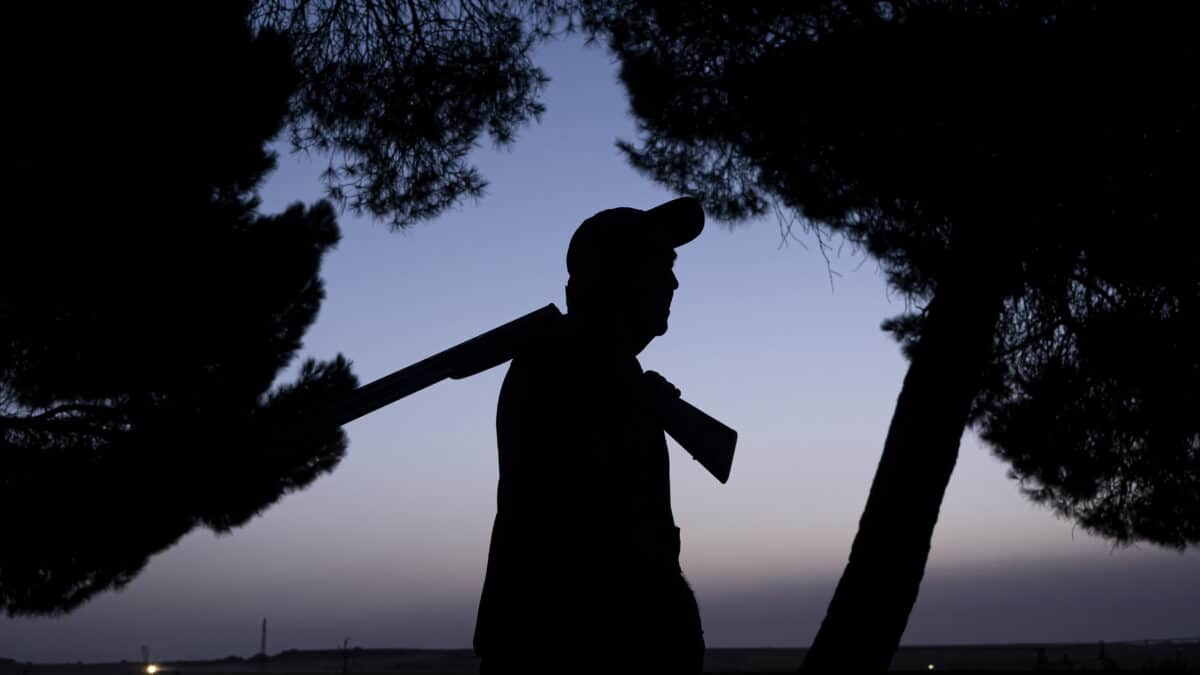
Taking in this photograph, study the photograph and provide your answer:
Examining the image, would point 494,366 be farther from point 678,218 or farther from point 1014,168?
point 1014,168

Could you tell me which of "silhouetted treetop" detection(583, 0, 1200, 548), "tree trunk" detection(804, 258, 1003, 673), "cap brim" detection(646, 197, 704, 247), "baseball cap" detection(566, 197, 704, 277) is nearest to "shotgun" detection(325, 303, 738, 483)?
"baseball cap" detection(566, 197, 704, 277)

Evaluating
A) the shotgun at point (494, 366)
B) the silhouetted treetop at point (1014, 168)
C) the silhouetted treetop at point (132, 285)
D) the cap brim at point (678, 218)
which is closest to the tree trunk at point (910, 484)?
the silhouetted treetop at point (1014, 168)

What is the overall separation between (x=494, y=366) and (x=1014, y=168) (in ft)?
18.5

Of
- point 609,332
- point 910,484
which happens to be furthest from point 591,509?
point 910,484

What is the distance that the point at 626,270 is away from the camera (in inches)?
80.3

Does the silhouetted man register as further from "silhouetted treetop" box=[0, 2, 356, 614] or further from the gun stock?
"silhouetted treetop" box=[0, 2, 356, 614]

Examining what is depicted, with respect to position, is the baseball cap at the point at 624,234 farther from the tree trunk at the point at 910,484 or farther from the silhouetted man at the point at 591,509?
the tree trunk at the point at 910,484

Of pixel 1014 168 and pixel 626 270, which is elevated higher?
pixel 1014 168

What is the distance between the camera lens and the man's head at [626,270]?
6.67ft

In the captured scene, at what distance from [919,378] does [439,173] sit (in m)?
4.16

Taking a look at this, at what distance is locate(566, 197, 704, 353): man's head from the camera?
2033mm

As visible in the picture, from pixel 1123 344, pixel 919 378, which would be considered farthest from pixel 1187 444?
pixel 919 378

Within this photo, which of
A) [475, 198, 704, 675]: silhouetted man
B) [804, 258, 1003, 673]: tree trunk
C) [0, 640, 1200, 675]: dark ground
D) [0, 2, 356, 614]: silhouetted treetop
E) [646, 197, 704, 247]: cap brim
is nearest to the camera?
[475, 198, 704, 675]: silhouetted man

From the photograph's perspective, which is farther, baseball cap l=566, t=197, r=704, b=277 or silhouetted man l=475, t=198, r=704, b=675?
baseball cap l=566, t=197, r=704, b=277
